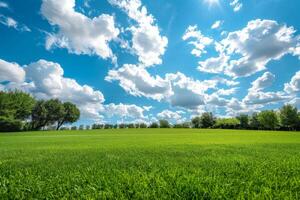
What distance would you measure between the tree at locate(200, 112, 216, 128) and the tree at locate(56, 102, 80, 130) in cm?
7422

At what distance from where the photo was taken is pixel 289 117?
93.9 meters

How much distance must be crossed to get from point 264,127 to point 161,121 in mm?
56123

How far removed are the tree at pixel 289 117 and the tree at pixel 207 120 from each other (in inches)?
1948

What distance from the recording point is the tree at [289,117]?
9296cm

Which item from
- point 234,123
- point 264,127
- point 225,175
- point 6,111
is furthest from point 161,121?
point 225,175

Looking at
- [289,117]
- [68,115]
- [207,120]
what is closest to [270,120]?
[289,117]

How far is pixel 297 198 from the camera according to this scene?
3.14 metres

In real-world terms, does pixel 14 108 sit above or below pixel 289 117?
above

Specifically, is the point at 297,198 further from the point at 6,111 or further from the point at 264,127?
the point at 264,127

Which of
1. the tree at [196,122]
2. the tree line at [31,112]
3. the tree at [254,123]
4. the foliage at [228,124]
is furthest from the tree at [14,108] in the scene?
the tree at [254,123]

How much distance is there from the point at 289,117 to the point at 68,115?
9979cm

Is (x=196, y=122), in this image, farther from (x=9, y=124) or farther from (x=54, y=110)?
(x=9, y=124)

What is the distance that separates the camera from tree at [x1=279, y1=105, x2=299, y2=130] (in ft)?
305

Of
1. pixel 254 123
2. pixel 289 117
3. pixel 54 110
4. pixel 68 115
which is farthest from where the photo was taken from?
pixel 254 123
